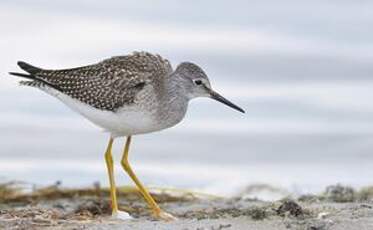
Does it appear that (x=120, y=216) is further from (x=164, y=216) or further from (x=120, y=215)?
(x=164, y=216)

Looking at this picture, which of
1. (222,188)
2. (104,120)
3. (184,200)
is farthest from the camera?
(222,188)

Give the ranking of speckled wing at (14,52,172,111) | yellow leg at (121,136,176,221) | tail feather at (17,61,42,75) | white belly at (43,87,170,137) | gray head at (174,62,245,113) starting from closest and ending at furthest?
yellow leg at (121,136,176,221) → white belly at (43,87,170,137) → speckled wing at (14,52,172,111) → gray head at (174,62,245,113) → tail feather at (17,61,42,75)

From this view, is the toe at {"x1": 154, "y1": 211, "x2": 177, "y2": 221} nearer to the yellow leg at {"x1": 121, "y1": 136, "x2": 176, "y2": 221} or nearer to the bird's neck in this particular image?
the yellow leg at {"x1": 121, "y1": 136, "x2": 176, "y2": 221}

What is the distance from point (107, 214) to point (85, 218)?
5.35 feet

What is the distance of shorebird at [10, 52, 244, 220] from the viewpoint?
37.2ft

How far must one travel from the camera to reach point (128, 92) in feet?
37.5

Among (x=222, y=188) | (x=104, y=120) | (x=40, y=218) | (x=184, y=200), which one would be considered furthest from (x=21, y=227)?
(x=222, y=188)

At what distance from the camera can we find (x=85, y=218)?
404 inches

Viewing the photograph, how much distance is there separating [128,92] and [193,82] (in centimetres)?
77

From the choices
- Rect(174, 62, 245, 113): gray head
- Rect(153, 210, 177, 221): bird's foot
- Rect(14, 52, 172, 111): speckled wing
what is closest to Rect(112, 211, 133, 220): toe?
Rect(153, 210, 177, 221): bird's foot

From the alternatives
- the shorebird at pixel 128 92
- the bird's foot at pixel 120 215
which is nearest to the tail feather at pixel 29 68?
the shorebird at pixel 128 92

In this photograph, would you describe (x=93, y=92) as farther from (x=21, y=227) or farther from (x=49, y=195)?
(x=49, y=195)

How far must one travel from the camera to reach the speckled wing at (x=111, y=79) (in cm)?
1147

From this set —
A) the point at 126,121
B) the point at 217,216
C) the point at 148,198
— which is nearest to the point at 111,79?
the point at 126,121
